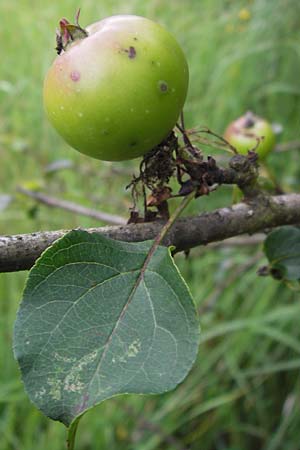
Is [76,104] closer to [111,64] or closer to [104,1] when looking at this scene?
[111,64]

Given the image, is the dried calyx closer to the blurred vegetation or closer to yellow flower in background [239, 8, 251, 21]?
the blurred vegetation

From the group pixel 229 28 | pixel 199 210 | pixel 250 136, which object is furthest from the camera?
pixel 229 28

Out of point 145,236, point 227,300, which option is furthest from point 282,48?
point 145,236

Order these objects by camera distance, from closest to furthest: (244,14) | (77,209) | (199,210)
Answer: (77,209) → (199,210) → (244,14)

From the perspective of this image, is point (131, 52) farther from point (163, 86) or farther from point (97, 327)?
point (97, 327)

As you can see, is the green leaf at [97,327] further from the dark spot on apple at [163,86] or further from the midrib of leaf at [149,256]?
the dark spot on apple at [163,86]

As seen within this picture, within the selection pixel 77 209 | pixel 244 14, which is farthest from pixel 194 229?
Result: pixel 244 14

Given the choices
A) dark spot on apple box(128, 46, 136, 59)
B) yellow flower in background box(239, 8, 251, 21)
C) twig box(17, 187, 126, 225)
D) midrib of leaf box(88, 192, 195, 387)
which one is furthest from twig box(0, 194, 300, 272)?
yellow flower in background box(239, 8, 251, 21)
